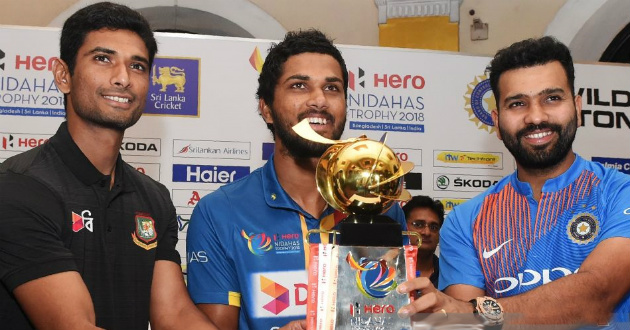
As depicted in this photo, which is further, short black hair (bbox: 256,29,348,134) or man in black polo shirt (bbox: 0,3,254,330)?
short black hair (bbox: 256,29,348,134)

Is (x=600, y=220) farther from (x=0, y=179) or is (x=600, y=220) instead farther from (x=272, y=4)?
(x=272, y=4)

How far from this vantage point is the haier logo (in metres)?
4.49

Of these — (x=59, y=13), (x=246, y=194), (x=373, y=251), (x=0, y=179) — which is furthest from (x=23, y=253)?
(x=59, y=13)

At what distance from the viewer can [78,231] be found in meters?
2.13

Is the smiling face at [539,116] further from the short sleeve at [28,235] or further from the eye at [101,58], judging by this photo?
the short sleeve at [28,235]

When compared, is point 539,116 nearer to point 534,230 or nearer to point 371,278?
point 534,230

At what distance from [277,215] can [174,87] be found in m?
2.26

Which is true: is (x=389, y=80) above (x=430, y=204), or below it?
above

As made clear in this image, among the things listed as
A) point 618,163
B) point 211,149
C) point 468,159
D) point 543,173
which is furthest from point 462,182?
point 543,173

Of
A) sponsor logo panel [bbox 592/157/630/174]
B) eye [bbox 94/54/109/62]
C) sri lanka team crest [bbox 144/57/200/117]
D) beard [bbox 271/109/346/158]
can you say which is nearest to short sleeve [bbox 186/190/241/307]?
beard [bbox 271/109/346/158]

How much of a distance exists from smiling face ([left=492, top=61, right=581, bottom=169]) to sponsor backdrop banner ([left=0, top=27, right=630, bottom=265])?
82.7 inches

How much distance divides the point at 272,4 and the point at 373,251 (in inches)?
181

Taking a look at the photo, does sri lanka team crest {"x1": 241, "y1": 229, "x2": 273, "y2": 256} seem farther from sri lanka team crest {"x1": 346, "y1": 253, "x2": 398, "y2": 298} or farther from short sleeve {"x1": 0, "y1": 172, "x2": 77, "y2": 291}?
sri lanka team crest {"x1": 346, "y1": 253, "x2": 398, "y2": 298}

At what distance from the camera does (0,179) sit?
2111mm
